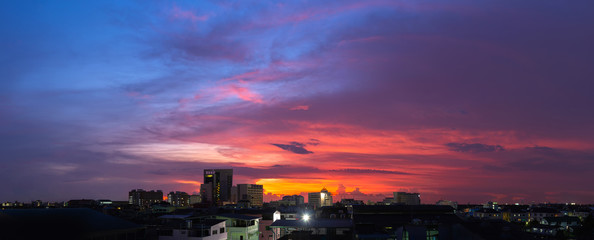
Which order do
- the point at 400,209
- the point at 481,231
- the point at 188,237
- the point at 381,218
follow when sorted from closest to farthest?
the point at 481,231 → the point at 188,237 → the point at 381,218 → the point at 400,209

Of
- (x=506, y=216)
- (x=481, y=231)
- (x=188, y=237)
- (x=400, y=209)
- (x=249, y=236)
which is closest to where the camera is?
(x=481, y=231)

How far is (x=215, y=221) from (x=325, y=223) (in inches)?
654

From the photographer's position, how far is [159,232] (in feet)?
197

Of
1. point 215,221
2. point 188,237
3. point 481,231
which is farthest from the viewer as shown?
point 215,221

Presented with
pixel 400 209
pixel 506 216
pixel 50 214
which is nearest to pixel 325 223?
pixel 50 214

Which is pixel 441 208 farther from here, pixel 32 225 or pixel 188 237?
pixel 32 225

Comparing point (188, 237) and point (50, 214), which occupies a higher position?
point (50, 214)

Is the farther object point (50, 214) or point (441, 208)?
point (441, 208)

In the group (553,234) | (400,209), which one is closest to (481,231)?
(400,209)

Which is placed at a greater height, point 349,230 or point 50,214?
point 50,214

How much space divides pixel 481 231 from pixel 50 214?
4252cm

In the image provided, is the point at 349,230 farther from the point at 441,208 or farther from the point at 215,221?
the point at 441,208

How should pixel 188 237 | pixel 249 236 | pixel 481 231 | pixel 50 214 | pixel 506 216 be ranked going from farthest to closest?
pixel 506 216 < pixel 249 236 < pixel 188 237 < pixel 50 214 < pixel 481 231

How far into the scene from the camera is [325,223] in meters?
61.2
